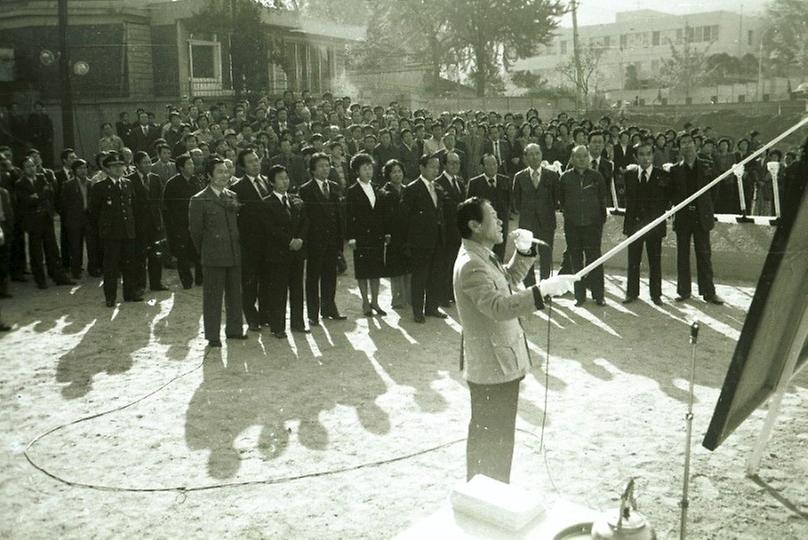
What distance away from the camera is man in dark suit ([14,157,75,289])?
11461 millimetres

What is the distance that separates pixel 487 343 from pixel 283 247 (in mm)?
4775

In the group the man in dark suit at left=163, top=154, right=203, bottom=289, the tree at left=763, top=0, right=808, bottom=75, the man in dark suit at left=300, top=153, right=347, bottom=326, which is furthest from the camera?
the tree at left=763, top=0, right=808, bottom=75

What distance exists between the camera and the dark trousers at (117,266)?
1022cm

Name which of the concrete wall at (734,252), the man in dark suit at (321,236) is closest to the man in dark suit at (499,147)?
the concrete wall at (734,252)

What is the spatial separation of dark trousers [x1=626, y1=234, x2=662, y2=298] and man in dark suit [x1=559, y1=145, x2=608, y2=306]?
405 mm

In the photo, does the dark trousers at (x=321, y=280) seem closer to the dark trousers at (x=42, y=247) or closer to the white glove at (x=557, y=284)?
the dark trousers at (x=42, y=247)

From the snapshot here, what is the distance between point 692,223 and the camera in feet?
32.2

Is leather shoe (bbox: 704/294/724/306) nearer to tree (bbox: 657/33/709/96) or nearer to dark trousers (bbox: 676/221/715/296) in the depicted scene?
dark trousers (bbox: 676/221/715/296)

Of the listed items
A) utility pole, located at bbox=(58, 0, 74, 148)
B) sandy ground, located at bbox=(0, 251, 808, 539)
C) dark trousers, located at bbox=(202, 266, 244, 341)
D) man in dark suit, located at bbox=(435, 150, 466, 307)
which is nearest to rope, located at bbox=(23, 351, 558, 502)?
sandy ground, located at bbox=(0, 251, 808, 539)

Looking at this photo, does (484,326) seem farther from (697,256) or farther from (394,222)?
(697,256)

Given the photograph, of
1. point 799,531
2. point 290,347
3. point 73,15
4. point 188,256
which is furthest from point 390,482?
point 73,15

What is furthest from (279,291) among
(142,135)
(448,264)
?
Answer: (142,135)

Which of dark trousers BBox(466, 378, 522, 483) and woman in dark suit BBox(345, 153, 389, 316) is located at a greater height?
woman in dark suit BBox(345, 153, 389, 316)

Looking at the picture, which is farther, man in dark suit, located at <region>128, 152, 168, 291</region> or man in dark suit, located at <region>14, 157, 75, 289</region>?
man in dark suit, located at <region>14, 157, 75, 289</region>
